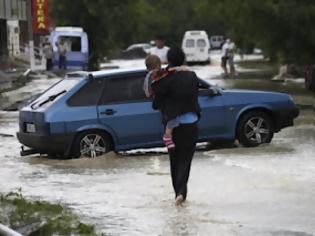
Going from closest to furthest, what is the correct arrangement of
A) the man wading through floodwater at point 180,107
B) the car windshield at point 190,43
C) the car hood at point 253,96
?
the man wading through floodwater at point 180,107 → the car hood at point 253,96 → the car windshield at point 190,43

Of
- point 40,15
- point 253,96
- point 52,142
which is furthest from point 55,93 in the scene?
point 40,15

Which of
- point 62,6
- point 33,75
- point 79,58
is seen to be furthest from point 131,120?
point 62,6

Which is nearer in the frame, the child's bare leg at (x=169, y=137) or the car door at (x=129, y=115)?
the child's bare leg at (x=169, y=137)

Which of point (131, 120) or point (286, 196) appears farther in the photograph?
point (131, 120)

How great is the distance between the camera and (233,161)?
11.7 m

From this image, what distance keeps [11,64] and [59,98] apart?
33747 millimetres

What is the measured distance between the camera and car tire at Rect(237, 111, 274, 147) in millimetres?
13344

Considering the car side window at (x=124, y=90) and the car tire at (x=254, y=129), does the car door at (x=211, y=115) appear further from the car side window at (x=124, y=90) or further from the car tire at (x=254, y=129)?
the car side window at (x=124, y=90)

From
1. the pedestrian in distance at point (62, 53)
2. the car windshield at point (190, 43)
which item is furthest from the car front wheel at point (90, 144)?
the car windshield at point (190, 43)

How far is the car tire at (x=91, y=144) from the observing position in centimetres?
1255

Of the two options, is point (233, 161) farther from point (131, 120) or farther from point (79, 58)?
point (79, 58)

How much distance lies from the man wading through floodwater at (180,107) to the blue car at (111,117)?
13.6 feet

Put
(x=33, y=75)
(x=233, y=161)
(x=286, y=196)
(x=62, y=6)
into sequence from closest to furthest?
(x=286, y=196)
(x=233, y=161)
(x=33, y=75)
(x=62, y=6)

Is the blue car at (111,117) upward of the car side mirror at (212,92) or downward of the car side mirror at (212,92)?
downward
